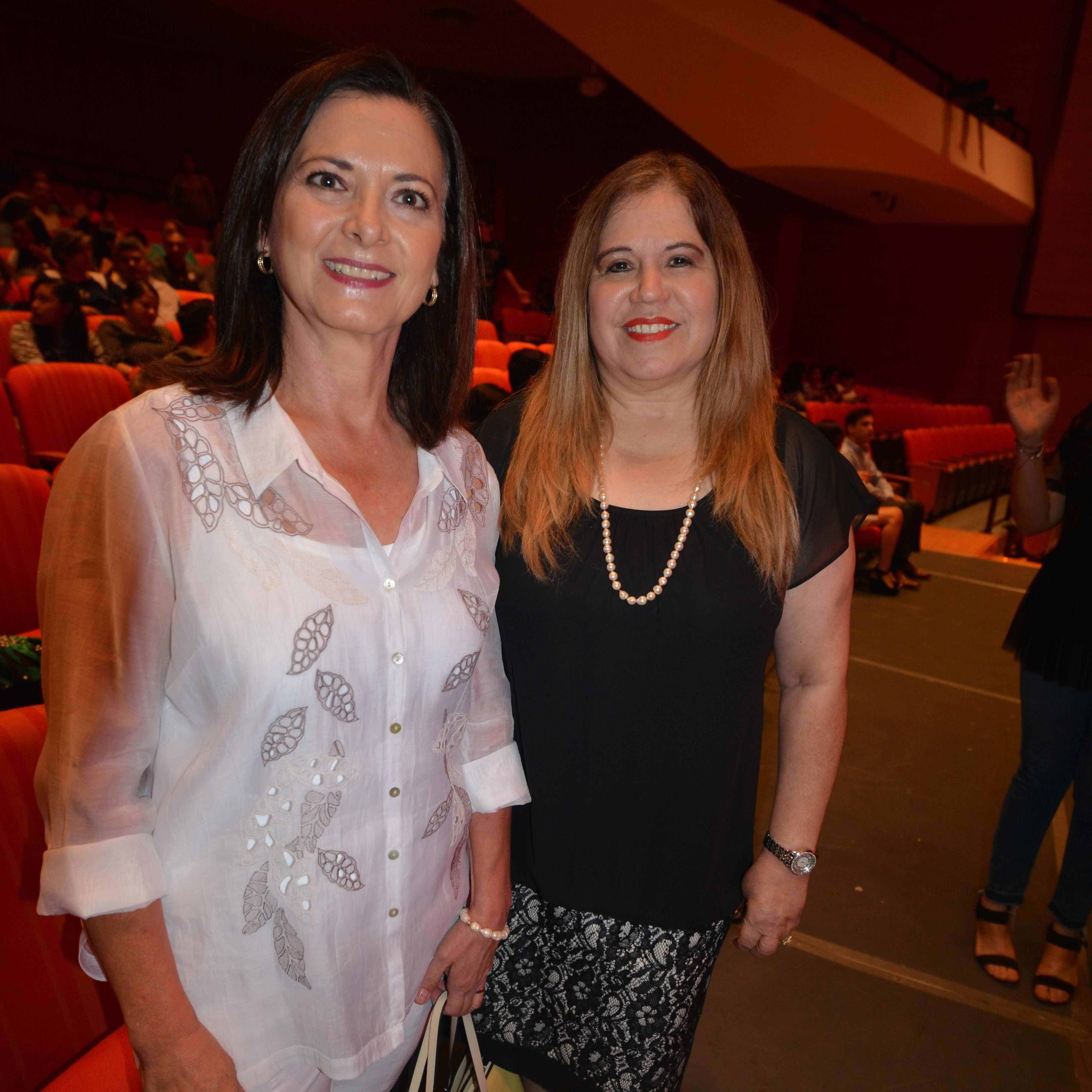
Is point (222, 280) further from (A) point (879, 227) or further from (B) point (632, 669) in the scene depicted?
(A) point (879, 227)

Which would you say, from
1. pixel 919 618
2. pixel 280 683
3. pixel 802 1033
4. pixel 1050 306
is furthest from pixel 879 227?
pixel 280 683

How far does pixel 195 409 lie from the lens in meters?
0.85

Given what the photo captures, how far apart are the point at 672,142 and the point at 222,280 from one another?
46.1ft

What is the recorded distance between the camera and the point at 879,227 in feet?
43.5

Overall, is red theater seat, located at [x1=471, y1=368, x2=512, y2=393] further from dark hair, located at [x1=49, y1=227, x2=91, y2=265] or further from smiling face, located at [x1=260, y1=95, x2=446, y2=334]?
smiling face, located at [x1=260, y1=95, x2=446, y2=334]

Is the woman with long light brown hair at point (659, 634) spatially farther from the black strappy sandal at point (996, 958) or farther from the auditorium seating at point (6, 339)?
the auditorium seating at point (6, 339)

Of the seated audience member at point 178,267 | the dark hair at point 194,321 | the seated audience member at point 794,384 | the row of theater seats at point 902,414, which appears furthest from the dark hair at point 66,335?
the row of theater seats at point 902,414

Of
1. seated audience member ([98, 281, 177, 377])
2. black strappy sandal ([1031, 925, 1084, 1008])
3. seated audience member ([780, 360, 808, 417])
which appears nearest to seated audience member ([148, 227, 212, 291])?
seated audience member ([98, 281, 177, 377])

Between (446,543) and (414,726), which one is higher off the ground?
(446,543)

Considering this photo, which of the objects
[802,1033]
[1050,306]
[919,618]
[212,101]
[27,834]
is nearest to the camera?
[27,834]

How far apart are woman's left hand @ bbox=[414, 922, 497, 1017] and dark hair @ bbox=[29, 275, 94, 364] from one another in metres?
4.37

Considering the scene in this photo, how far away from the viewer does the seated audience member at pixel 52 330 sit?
4398mm

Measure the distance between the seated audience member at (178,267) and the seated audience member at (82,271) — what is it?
129 centimetres

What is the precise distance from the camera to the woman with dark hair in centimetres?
77
